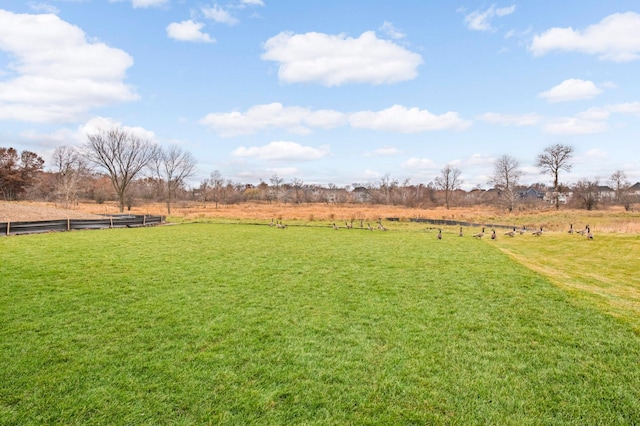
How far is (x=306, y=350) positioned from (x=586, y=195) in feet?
192

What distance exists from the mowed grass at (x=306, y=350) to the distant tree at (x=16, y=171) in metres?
60.8

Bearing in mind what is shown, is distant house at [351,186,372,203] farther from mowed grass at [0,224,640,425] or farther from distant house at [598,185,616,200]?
mowed grass at [0,224,640,425]

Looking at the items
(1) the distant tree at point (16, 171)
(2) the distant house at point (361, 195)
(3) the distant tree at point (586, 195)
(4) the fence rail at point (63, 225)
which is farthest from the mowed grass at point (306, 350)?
(2) the distant house at point (361, 195)

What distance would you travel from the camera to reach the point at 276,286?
7848mm

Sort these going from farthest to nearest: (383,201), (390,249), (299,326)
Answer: (383,201), (390,249), (299,326)

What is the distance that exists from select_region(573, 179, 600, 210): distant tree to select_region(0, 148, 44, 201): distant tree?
8613 centimetres

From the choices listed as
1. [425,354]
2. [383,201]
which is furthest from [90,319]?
→ [383,201]

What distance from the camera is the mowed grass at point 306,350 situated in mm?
3303

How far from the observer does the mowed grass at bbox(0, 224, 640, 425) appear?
3303mm

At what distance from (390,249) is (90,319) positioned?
10913 millimetres

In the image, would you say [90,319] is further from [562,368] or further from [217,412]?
[562,368]

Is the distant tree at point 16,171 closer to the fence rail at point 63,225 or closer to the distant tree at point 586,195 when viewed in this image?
the fence rail at point 63,225

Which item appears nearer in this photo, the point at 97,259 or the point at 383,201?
the point at 97,259

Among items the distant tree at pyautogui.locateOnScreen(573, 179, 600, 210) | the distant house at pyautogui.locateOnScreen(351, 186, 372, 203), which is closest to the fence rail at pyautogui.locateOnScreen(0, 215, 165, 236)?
the distant tree at pyautogui.locateOnScreen(573, 179, 600, 210)
